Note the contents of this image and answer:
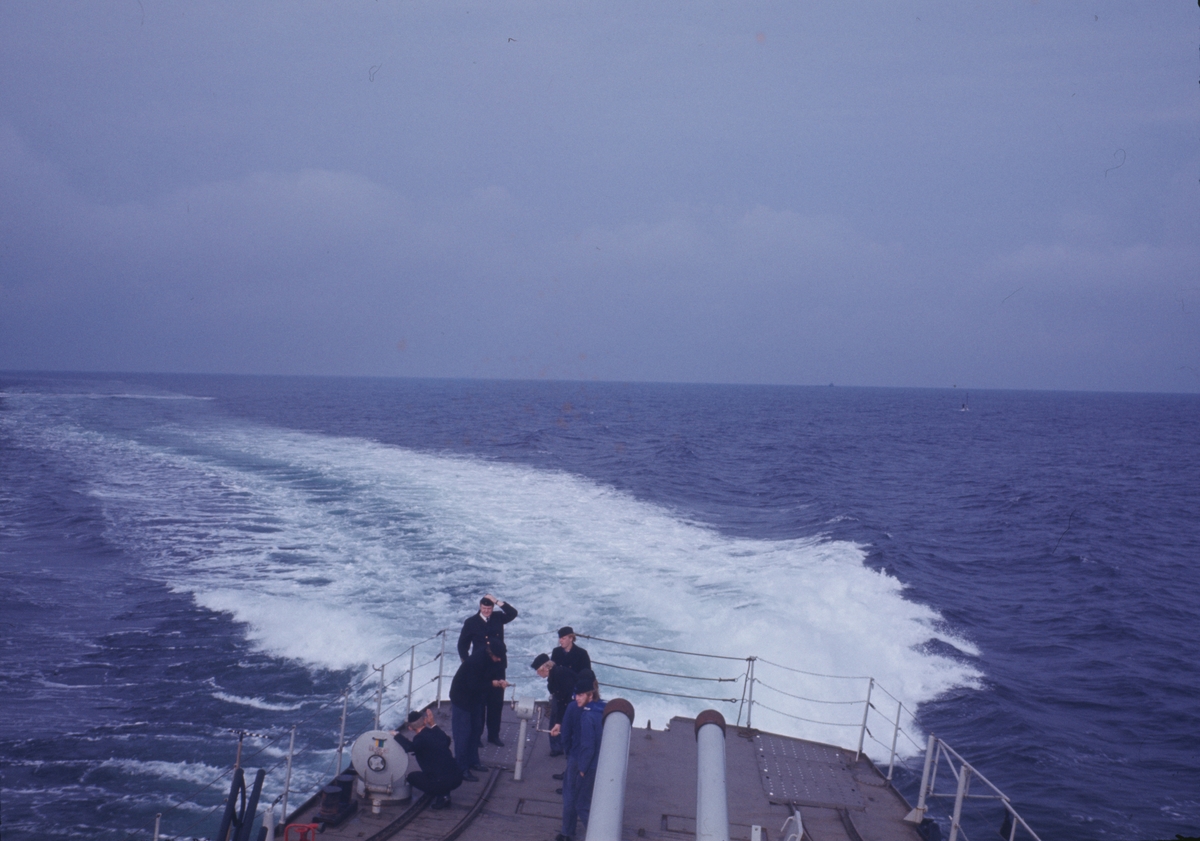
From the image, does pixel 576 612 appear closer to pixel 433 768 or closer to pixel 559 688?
pixel 559 688

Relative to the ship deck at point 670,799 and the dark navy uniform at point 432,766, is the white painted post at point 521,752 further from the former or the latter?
the dark navy uniform at point 432,766

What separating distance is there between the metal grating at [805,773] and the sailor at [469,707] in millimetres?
3241

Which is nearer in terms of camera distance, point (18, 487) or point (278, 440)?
point (18, 487)

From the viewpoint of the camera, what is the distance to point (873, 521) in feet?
105

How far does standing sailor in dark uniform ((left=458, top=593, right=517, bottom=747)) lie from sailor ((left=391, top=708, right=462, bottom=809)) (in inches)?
38.3

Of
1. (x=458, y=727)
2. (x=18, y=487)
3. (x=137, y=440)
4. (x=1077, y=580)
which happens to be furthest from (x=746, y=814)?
(x=137, y=440)

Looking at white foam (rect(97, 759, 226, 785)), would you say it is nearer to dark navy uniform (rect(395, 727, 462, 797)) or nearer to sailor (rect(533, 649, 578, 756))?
dark navy uniform (rect(395, 727, 462, 797))

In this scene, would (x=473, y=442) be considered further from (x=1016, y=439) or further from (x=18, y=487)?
(x=1016, y=439)

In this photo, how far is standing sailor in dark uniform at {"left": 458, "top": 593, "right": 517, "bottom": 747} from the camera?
8961mm

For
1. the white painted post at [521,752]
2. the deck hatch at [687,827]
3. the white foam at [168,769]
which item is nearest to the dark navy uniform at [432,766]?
the white painted post at [521,752]

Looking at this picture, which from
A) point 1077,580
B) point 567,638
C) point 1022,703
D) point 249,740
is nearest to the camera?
point 567,638

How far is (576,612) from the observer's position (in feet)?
59.8

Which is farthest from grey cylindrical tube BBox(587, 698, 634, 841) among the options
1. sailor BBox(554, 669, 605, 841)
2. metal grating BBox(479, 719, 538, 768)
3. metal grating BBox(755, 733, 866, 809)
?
metal grating BBox(755, 733, 866, 809)

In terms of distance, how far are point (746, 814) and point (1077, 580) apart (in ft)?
72.3
